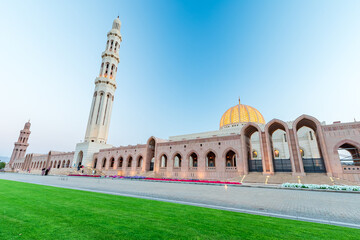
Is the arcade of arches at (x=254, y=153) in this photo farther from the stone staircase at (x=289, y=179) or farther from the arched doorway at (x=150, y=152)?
the stone staircase at (x=289, y=179)

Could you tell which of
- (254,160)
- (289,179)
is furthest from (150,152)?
(289,179)

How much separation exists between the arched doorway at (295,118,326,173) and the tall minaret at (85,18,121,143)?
143 feet

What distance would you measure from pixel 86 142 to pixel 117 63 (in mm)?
25616

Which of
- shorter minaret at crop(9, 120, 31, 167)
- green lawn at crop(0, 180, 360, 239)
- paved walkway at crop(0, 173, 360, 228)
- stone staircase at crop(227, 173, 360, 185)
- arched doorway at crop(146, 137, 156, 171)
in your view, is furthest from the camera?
shorter minaret at crop(9, 120, 31, 167)

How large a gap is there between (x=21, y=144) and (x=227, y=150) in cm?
9260

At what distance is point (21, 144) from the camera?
74875 mm

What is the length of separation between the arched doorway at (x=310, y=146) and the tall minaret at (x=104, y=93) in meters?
43.7

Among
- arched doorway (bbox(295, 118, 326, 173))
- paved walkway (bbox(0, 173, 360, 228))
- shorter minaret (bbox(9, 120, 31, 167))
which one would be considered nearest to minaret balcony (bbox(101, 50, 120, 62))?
paved walkway (bbox(0, 173, 360, 228))

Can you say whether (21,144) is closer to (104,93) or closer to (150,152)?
(104,93)

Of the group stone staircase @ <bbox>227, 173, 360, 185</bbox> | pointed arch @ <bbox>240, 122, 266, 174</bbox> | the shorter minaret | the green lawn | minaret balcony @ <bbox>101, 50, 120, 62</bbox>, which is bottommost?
the green lawn

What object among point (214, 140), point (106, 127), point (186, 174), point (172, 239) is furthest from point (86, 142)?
point (172, 239)

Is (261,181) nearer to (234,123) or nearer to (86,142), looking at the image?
(234,123)

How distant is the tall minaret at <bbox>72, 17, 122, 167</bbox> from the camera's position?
43.5 metres

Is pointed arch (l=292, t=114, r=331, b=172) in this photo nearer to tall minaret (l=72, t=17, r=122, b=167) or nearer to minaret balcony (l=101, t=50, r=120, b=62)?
tall minaret (l=72, t=17, r=122, b=167)
